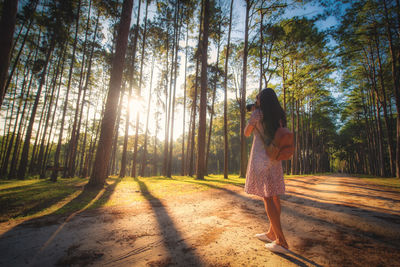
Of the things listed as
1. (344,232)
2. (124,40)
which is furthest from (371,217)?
(124,40)

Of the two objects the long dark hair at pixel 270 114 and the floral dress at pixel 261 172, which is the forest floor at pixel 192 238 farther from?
the long dark hair at pixel 270 114

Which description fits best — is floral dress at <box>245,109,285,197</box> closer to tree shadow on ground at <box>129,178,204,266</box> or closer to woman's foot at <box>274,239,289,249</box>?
woman's foot at <box>274,239,289,249</box>

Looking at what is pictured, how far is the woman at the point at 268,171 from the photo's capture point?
1.94 metres

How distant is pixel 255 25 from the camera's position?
1408cm

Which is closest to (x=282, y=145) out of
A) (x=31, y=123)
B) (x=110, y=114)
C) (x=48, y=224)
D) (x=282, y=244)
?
(x=282, y=244)

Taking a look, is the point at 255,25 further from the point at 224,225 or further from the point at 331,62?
the point at 224,225

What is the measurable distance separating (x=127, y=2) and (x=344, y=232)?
33.3 ft

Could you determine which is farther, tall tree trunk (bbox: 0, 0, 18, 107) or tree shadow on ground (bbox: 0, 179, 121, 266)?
tall tree trunk (bbox: 0, 0, 18, 107)

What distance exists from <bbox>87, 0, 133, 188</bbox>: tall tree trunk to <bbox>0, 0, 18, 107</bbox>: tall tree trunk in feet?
8.84

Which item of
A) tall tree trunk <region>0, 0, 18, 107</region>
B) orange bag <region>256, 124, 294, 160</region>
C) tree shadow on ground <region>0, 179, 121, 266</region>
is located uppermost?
tall tree trunk <region>0, 0, 18, 107</region>

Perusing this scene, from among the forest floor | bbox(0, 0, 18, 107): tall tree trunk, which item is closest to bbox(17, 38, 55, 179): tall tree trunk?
bbox(0, 0, 18, 107): tall tree trunk

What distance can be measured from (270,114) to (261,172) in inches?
30.9

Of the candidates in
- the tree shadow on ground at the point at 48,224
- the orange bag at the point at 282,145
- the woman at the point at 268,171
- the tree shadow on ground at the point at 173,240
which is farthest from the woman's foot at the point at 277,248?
the tree shadow on ground at the point at 48,224

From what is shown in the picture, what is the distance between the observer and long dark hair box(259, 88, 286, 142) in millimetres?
1964
